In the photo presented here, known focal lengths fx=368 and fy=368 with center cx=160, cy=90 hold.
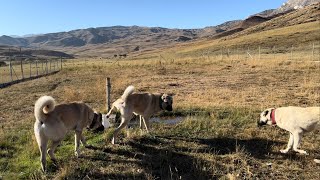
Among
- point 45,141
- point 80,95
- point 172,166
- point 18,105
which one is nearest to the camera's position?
point 45,141

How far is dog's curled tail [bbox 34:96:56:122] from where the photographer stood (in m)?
7.34

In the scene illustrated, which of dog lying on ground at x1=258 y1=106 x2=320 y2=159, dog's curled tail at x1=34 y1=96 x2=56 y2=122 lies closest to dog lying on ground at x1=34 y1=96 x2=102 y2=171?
dog's curled tail at x1=34 y1=96 x2=56 y2=122

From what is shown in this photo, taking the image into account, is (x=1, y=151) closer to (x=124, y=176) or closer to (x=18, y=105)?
(x=124, y=176)

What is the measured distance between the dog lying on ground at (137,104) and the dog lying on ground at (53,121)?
3.59ft

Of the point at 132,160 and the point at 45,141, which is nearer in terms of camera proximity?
the point at 45,141

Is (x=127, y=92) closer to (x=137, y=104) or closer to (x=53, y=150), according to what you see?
(x=137, y=104)

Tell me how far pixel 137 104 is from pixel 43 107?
317 centimetres

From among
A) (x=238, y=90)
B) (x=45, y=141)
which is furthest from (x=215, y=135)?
(x=238, y=90)

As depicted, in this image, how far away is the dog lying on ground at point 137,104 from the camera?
31.8 ft

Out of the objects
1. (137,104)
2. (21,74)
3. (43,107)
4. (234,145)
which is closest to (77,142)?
(43,107)

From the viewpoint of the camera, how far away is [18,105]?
16438 millimetres

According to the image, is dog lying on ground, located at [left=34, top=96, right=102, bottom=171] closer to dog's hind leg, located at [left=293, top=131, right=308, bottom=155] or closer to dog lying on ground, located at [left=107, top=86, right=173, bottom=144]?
dog lying on ground, located at [left=107, top=86, right=173, bottom=144]

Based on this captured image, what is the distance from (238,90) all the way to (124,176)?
12.2 meters

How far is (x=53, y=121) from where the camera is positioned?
25.0 ft
